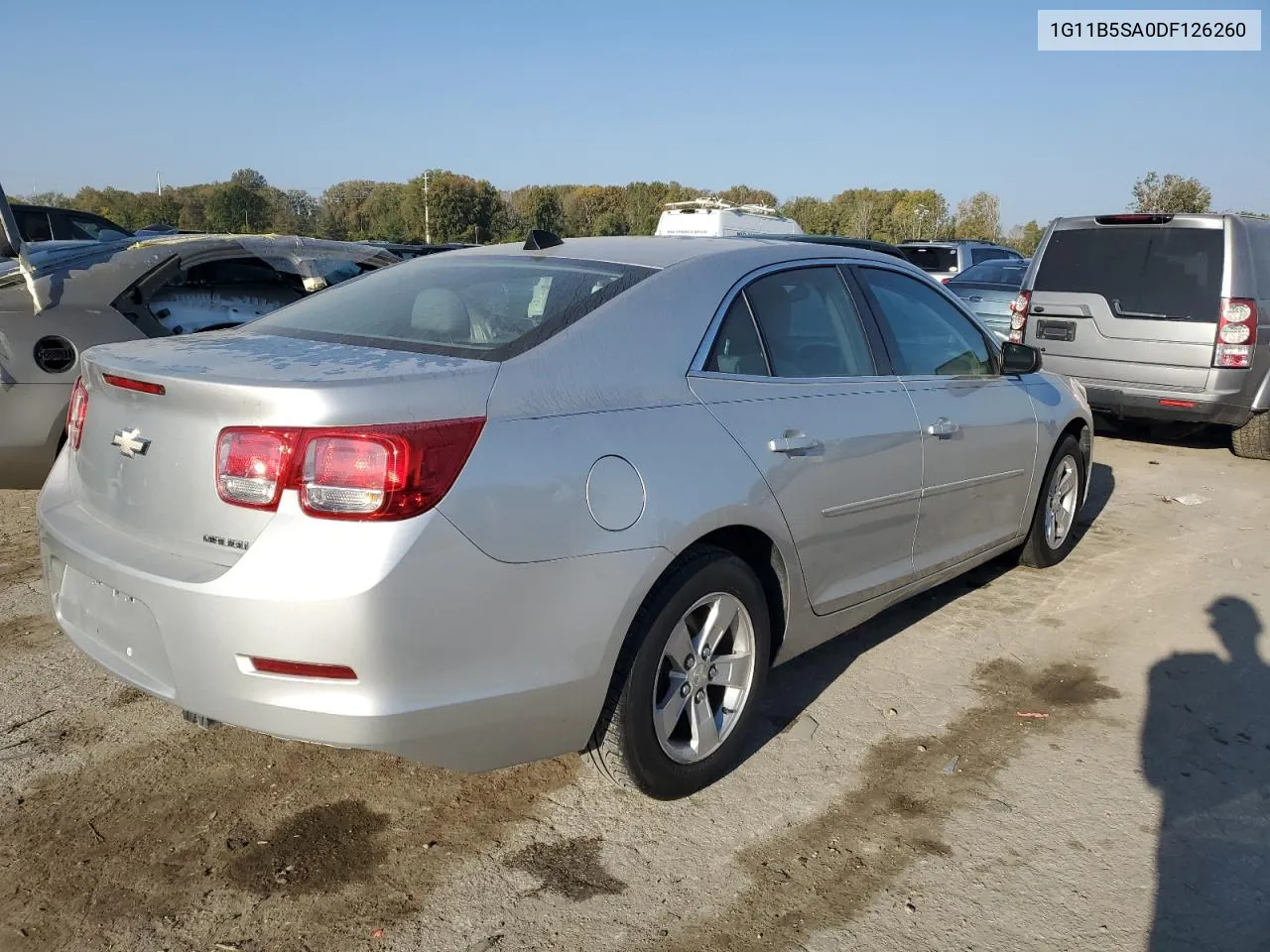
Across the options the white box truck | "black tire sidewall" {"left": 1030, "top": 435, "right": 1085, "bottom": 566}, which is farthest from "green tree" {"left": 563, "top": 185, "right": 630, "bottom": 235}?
"black tire sidewall" {"left": 1030, "top": 435, "right": 1085, "bottom": 566}

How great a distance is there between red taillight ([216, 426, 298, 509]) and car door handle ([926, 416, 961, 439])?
2.47 m

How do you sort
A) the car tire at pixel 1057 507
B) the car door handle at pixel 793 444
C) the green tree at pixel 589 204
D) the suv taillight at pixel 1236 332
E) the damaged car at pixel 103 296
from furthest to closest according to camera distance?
the green tree at pixel 589 204
the suv taillight at pixel 1236 332
the car tire at pixel 1057 507
the damaged car at pixel 103 296
the car door handle at pixel 793 444

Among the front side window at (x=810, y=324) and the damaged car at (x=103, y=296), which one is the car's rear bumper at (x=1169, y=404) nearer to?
the front side window at (x=810, y=324)

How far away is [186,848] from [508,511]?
1.35m

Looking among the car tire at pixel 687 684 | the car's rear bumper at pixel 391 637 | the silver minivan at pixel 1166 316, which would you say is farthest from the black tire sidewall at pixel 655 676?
the silver minivan at pixel 1166 316

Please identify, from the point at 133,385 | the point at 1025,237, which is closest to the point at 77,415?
the point at 133,385

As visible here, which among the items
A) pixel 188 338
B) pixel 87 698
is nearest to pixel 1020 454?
pixel 188 338

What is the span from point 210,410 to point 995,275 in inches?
451

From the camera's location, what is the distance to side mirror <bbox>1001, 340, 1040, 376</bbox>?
182 inches

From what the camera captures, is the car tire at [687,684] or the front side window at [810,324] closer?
the car tire at [687,684]

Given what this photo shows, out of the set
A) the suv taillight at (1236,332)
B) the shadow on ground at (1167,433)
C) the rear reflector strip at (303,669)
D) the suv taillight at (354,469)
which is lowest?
the shadow on ground at (1167,433)

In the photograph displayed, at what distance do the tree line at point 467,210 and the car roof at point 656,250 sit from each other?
6001cm

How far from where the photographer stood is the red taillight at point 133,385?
8.36 feet

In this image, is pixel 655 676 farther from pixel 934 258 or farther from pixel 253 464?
pixel 934 258
